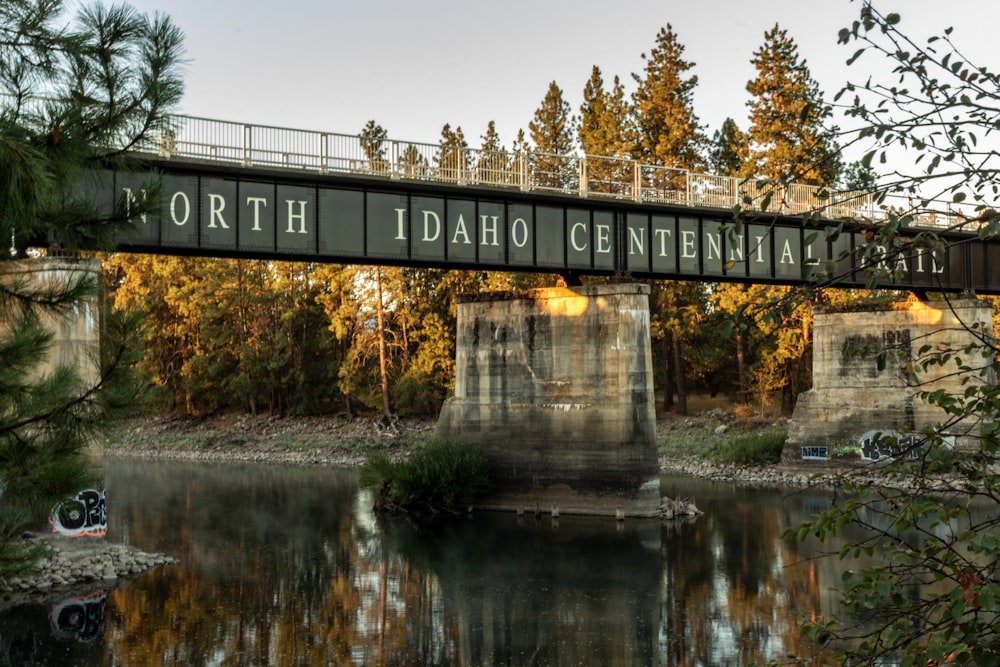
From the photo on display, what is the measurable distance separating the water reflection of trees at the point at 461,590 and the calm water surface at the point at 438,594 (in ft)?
0.18

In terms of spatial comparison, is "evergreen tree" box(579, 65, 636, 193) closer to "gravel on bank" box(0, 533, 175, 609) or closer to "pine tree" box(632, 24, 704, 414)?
"pine tree" box(632, 24, 704, 414)

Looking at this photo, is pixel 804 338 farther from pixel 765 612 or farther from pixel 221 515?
pixel 765 612

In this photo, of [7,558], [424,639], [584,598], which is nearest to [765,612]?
[584,598]

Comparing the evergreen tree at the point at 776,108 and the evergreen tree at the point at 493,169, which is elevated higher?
the evergreen tree at the point at 776,108

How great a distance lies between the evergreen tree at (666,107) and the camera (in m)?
64.2

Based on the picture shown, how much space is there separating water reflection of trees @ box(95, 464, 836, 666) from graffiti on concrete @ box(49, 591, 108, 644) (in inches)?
11.3

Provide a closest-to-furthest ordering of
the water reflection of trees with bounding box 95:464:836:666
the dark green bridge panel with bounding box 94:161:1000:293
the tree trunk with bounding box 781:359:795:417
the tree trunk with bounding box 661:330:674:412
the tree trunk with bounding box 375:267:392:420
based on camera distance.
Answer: the water reflection of trees with bounding box 95:464:836:666, the dark green bridge panel with bounding box 94:161:1000:293, the tree trunk with bounding box 781:359:795:417, the tree trunk with bounding box 375:267:392:420, the tree trunk with bounding box 661:330:674:412

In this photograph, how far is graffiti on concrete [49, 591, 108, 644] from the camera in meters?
17.5

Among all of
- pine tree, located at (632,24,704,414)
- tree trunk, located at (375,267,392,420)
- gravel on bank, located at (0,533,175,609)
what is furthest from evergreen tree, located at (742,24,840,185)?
gravel on bank, located at (0,533,175,609)

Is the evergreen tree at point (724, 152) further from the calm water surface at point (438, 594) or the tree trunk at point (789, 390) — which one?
the calm water surface at point (438, 594)

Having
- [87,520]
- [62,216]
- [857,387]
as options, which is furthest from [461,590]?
[857,387]

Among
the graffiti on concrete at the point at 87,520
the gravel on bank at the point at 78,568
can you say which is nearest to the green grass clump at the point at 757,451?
the gravel on bank at the point at 78,568

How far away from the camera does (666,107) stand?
64.6m

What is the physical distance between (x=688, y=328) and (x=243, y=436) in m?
28.8
